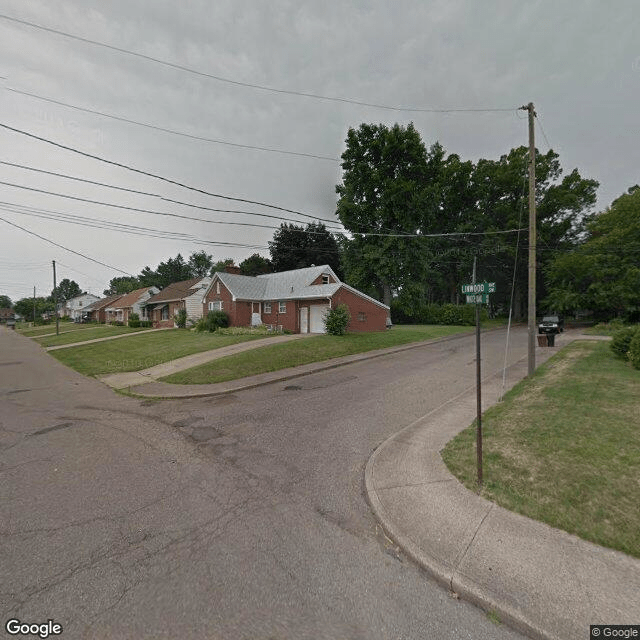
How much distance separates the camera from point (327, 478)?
455 cm

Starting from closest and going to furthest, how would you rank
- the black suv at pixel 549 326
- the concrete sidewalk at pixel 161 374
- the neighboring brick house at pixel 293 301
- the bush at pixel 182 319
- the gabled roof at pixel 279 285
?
the concrete sidewalk at pixel 161 374
the black suv at pixel 549 326
the neighboring brick house at pixel 293 301
the gabled roof at pixel 279 285
the bush at pixel 182 319

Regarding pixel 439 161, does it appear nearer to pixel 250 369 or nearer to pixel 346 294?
pixel 346 294

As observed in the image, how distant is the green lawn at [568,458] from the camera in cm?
339

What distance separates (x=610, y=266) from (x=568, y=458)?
101 ft

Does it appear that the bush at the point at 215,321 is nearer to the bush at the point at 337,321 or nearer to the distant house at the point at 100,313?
the bush at the point at 337,321

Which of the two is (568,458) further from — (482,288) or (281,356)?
(281,356)

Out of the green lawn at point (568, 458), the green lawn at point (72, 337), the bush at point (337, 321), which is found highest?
the bush at point (337, 321)

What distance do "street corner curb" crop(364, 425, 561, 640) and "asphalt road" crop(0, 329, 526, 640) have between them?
8 centimetres

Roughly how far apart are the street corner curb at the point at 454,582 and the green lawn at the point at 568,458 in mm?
1327

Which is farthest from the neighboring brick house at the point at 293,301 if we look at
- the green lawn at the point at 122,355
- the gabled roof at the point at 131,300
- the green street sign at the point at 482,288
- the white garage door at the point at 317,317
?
the gabled roof at the point at 131,300

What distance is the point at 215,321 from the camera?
26281 mm

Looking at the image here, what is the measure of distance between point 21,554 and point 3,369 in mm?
15814

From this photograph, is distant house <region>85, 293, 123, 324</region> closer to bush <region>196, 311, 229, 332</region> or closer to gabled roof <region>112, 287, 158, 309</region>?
gabled roof <region>112, 287, 158, 309</region>

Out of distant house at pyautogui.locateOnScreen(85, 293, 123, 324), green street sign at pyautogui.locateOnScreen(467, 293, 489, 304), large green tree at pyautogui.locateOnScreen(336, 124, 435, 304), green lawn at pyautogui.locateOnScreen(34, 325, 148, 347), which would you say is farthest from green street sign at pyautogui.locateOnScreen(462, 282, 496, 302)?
distant house at pyautogui.locateOnScreen(85, 293, 123, 324)
